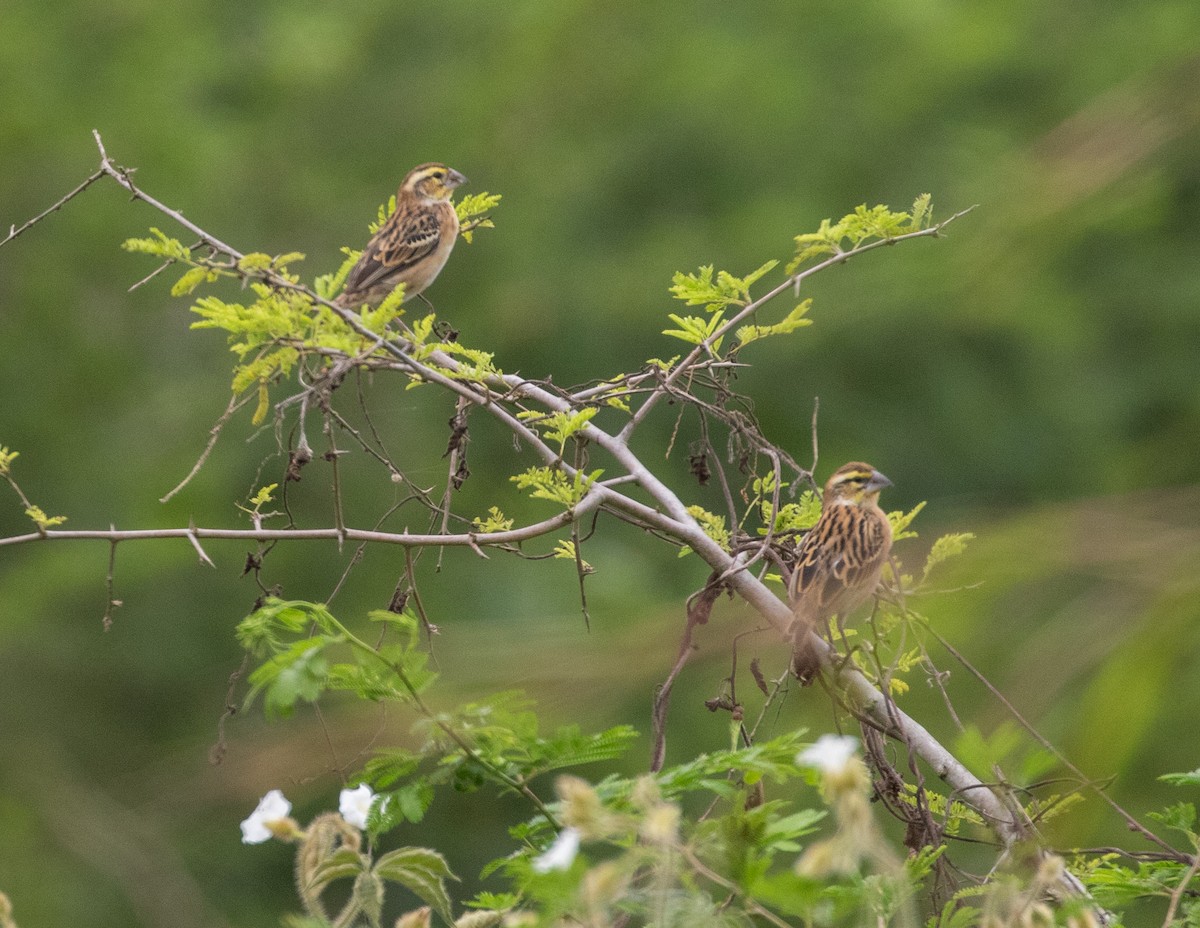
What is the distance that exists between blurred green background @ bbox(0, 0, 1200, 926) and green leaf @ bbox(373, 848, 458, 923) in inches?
315

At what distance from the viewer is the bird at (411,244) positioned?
580cm

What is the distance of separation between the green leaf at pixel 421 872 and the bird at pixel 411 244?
3237mm

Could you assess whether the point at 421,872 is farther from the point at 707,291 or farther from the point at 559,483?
the point at 707,291

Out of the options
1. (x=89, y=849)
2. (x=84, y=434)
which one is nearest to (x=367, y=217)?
(x=84, y=434)

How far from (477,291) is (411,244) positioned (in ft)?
35.1

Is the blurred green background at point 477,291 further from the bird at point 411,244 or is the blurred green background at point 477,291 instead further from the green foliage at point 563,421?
the green foliage at point 563,421

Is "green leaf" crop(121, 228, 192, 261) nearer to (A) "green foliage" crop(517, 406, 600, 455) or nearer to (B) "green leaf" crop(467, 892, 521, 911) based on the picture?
(A) "green foliage" crop(517, 406, 600, 455)

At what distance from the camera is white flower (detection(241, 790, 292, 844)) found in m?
2.31

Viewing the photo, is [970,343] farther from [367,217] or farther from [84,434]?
[84,434]

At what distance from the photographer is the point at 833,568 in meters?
3.32

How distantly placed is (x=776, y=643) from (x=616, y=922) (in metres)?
0.64

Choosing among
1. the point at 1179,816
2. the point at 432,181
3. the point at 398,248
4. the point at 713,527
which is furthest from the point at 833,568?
the point at 432,181

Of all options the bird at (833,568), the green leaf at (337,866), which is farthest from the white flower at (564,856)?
the bird at (833,568)

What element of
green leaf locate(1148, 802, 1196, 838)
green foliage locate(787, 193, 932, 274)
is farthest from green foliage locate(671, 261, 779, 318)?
green leaf locate(1148, 802, 1196, 838)
